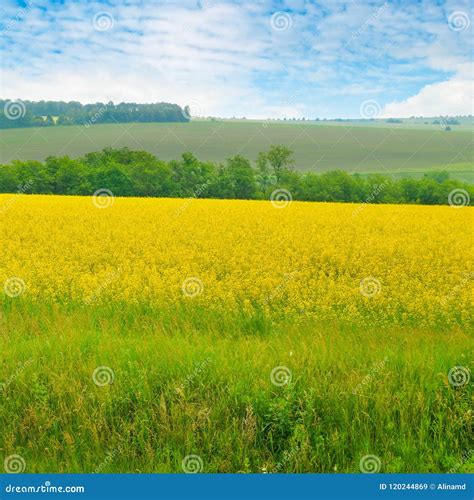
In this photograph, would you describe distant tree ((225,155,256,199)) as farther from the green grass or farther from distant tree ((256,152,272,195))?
the green grass

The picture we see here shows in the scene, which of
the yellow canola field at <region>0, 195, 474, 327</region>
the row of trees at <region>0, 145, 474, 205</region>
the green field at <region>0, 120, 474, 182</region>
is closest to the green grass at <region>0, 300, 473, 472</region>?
the yellow canola field at <region>0, 195, 474, 327</region>

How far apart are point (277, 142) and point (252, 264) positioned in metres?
39.7

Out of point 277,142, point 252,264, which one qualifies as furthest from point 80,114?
point 252,264

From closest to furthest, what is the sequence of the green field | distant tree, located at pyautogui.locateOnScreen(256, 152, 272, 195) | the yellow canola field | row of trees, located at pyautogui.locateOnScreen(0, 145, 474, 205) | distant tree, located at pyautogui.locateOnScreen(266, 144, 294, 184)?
the yellow canola field, row of trees, located at pyautogui.locateOnScreen(0, 145, 474, 205), distant tree, located at pyautogui.locateOnScreen(256, 152, 272, 195), distant tree, located at pyautogui.locateOnScreen(266, 144, 294, 184), the green field

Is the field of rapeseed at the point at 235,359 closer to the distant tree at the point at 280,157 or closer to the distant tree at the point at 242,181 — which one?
the distant tree at the point at 242,181

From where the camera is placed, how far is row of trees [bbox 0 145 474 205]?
36.6m

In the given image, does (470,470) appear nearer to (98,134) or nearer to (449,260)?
(449,260)

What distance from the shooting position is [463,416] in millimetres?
4598

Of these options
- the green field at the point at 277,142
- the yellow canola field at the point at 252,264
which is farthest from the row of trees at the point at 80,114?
the yellow canola field at the point at 252,264

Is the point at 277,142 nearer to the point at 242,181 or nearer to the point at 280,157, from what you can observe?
the point at 280,157

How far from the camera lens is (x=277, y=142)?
47688 mm

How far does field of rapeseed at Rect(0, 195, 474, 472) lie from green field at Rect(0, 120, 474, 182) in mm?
36991

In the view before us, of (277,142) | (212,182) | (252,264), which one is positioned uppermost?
(277,142)

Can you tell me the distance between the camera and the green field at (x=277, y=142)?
51281mm
